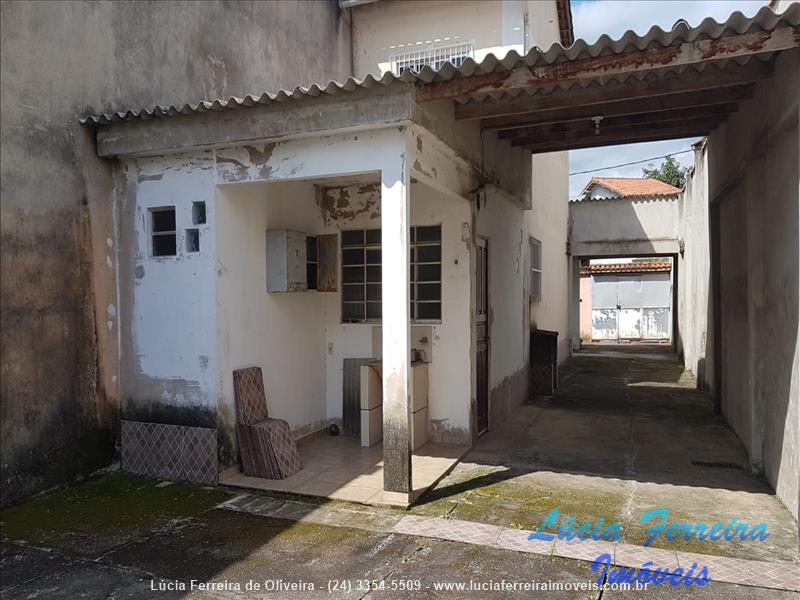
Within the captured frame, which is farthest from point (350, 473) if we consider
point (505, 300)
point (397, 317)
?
point (505, 300)

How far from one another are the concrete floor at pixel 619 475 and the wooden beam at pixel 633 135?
4275mm

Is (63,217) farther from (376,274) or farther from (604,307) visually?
(604,307)

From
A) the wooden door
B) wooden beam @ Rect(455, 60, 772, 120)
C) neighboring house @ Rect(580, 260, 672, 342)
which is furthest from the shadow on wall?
wooden beam @ Rect(455, 60, 772, 120)

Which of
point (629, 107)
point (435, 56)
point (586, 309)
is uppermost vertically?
point (435, 56)

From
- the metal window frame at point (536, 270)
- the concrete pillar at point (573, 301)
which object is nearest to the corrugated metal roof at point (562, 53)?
the metal window frame at point (536, 270)

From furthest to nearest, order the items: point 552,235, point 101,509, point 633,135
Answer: point 552,235 < point 633,135 < point 101,509

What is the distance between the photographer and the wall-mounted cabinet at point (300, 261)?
23.2 ft

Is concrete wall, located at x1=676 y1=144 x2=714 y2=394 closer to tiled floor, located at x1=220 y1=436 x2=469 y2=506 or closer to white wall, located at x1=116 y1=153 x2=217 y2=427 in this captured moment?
tiled floor, located at x1=220 y1=436 x2=469 y2=506

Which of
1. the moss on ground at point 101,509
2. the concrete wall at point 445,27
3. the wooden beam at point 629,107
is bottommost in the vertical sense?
the moss on ground at point 101,509

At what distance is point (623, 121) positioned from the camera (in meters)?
8.04

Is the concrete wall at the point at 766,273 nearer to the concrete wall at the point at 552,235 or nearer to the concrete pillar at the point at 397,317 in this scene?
the concrete pillar at the point at 397,317

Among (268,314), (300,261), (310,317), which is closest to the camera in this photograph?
(268,314)

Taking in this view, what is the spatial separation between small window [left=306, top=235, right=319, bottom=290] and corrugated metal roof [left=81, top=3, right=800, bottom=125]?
7.78 feet

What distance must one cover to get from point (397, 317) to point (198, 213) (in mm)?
2582
